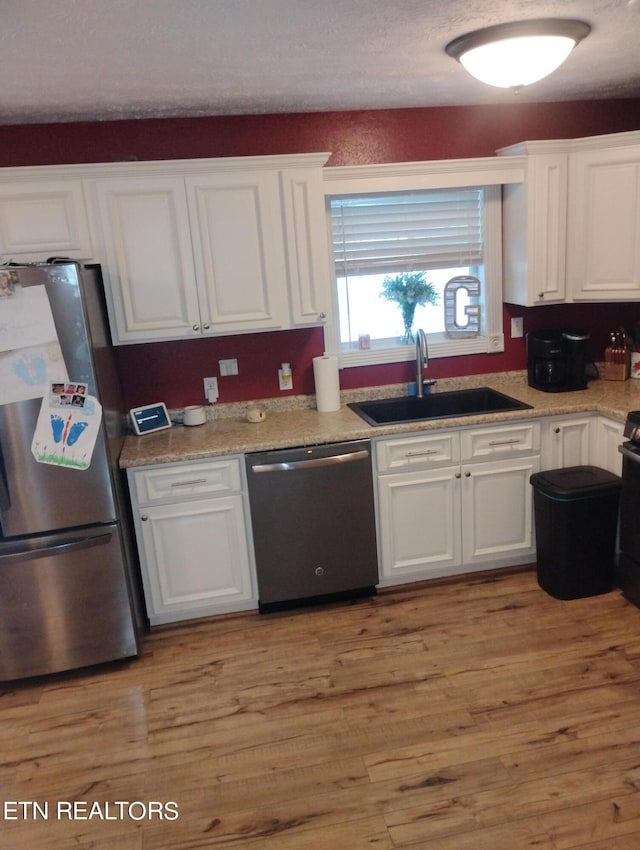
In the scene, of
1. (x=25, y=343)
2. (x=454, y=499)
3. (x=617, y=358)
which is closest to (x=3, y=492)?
(x=25, y=343)

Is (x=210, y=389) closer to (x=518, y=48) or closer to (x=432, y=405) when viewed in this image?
(x=432, y=405)

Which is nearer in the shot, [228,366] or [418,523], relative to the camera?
[418,523]

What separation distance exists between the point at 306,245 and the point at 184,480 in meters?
1.27

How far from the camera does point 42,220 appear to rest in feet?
9.70

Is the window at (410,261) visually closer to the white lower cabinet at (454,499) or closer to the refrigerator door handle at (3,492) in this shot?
the white lower cabinet at (454,499)

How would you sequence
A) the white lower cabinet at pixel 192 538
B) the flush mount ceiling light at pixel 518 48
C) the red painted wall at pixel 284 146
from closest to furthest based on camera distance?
the flush mount ceiling light at pixel 518 48 < the white lower cabinet at pixel 192 538 < the red painted wall at pixel 284 146

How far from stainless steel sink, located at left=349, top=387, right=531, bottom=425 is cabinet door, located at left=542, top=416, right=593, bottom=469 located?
1.08 feet

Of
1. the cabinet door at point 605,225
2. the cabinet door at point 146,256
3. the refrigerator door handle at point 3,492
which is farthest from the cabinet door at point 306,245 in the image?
the refrigerator door handle at point 3,492

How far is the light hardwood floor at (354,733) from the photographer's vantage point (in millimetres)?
2059

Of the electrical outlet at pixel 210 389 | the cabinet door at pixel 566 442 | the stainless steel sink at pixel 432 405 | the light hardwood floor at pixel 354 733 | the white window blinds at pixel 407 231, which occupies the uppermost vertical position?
the white window blinds at pixel 407 231

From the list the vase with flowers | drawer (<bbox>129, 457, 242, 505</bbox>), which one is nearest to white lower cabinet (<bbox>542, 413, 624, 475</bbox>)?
the vase with flowers

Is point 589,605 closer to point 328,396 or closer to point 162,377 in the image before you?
point 328,396

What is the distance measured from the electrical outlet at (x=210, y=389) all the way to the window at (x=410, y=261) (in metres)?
0.66

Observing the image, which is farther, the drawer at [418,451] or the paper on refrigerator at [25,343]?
the drawer at [418,451]
